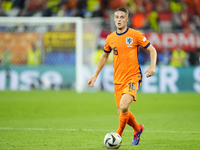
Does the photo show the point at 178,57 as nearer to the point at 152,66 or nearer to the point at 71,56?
the point at 71,56

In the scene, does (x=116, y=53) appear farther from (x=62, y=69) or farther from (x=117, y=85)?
(x=62, y=69)

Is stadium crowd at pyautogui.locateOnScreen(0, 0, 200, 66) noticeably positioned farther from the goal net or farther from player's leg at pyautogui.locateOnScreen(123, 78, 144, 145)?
player's leg at pyautogui.locateOnScreen(123, 78, 144, 145)

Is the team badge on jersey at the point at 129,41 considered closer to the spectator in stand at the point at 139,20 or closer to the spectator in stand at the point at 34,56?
the spectator in stand at the point at 34,56

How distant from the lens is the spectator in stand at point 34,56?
17031 millimetres

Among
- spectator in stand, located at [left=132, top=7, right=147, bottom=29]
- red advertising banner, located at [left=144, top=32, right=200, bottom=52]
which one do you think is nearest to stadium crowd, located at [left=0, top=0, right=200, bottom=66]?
spectator in stand, located at [left=132, top=7, right=147, bottom=29]

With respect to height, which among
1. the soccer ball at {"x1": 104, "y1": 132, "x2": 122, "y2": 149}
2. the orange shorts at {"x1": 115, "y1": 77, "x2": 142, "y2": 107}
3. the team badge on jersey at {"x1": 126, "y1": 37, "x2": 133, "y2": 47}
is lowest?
the soccer ball at {"x1": 104, "y1": 132, "x2": 122, "y2": 149}

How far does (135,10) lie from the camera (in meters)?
21.4

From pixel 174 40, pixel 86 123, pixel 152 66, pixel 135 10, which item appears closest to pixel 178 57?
pixel 174 40

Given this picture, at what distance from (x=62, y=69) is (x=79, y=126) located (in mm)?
9224

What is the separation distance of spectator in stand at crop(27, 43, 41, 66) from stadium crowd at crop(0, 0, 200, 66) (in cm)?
422

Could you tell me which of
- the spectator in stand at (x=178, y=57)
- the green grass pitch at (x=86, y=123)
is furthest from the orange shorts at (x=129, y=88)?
the spectator in stand at (x=178, y=57)

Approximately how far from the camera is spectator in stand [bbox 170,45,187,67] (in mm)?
18500

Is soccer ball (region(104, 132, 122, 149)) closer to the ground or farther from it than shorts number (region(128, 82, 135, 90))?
closer to the ground

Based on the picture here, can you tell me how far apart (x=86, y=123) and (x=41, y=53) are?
921cm
